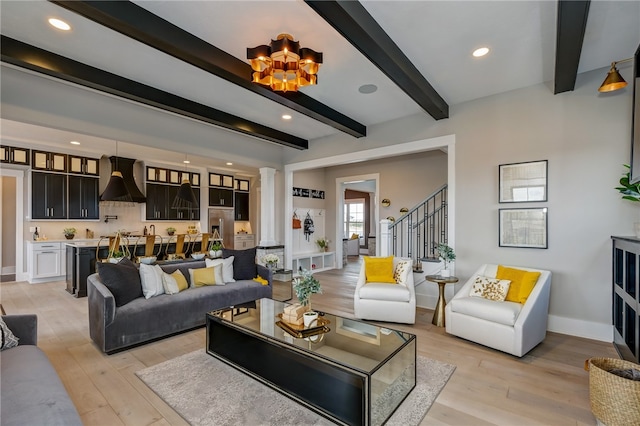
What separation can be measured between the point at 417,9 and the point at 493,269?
3.09 meters

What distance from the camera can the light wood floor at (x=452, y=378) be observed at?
6.97 ft

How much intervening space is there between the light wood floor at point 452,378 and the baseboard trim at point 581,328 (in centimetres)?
12

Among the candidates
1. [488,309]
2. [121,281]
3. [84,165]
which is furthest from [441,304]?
[84,165]

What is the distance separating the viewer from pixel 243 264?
4.63 meters

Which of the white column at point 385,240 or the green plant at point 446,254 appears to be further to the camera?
the white column at point 385,240

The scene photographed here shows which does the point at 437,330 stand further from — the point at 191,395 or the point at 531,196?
the point at 191,395

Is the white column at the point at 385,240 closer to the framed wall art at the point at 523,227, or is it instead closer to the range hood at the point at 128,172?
the framed wall art at the point at 523,227

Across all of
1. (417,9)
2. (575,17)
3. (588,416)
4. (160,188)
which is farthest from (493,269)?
(160,188)

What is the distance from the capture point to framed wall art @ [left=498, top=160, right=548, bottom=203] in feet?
12.6

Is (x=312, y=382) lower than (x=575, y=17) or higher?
lower

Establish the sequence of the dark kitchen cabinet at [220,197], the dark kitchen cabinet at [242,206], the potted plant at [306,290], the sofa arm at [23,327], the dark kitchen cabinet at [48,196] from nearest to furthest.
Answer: the sofa arm at [23,327], the potted plant at [306,290], the dark kitchen cabinet at [48,196], the dark kitchen cabinet at [220,197], the dark kitchen cabinet at [242,206]

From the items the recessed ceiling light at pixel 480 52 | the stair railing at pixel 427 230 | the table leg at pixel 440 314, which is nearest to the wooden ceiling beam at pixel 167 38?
the recessed ceiling light at pixel 480 52

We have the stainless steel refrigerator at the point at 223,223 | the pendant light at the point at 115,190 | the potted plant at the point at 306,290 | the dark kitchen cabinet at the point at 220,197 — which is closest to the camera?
the potted plant at the point at 306,290

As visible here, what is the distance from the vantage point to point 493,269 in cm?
385
